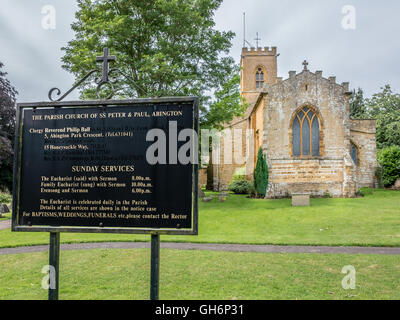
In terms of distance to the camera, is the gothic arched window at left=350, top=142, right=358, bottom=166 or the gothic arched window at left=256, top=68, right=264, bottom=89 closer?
the gothic arched window at left=350, top=142, right=358, bottom=166

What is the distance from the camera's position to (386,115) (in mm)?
39094

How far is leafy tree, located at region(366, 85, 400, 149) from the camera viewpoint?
36500 millimetres

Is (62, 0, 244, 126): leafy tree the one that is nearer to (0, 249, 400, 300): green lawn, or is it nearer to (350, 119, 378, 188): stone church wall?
(0, 249, 400, 300): green lawn

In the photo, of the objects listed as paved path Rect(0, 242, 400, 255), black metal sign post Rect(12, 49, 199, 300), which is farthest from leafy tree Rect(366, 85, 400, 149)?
black metal sign post Rect(12, 49, 199, 300)

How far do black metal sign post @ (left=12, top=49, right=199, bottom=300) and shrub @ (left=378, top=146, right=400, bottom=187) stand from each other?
95.0ft

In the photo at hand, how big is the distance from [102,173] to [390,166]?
2985 cm

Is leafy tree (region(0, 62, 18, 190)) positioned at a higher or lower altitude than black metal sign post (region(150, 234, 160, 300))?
higher

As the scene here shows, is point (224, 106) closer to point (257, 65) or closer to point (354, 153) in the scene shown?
point (354, 153)

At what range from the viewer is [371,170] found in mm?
26922

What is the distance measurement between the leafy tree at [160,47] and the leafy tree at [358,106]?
3592 cm

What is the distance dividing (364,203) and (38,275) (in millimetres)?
17322

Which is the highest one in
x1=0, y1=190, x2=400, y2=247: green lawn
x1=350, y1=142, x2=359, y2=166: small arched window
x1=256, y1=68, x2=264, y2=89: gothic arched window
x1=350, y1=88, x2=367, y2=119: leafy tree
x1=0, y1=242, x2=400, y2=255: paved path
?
x1=256, y1=68, x2=264, y2=89: gothic arched window

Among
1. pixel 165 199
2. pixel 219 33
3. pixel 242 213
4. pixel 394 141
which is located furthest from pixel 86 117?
pixel 394 141

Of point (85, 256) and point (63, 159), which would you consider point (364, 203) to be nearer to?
point (85, 256)
